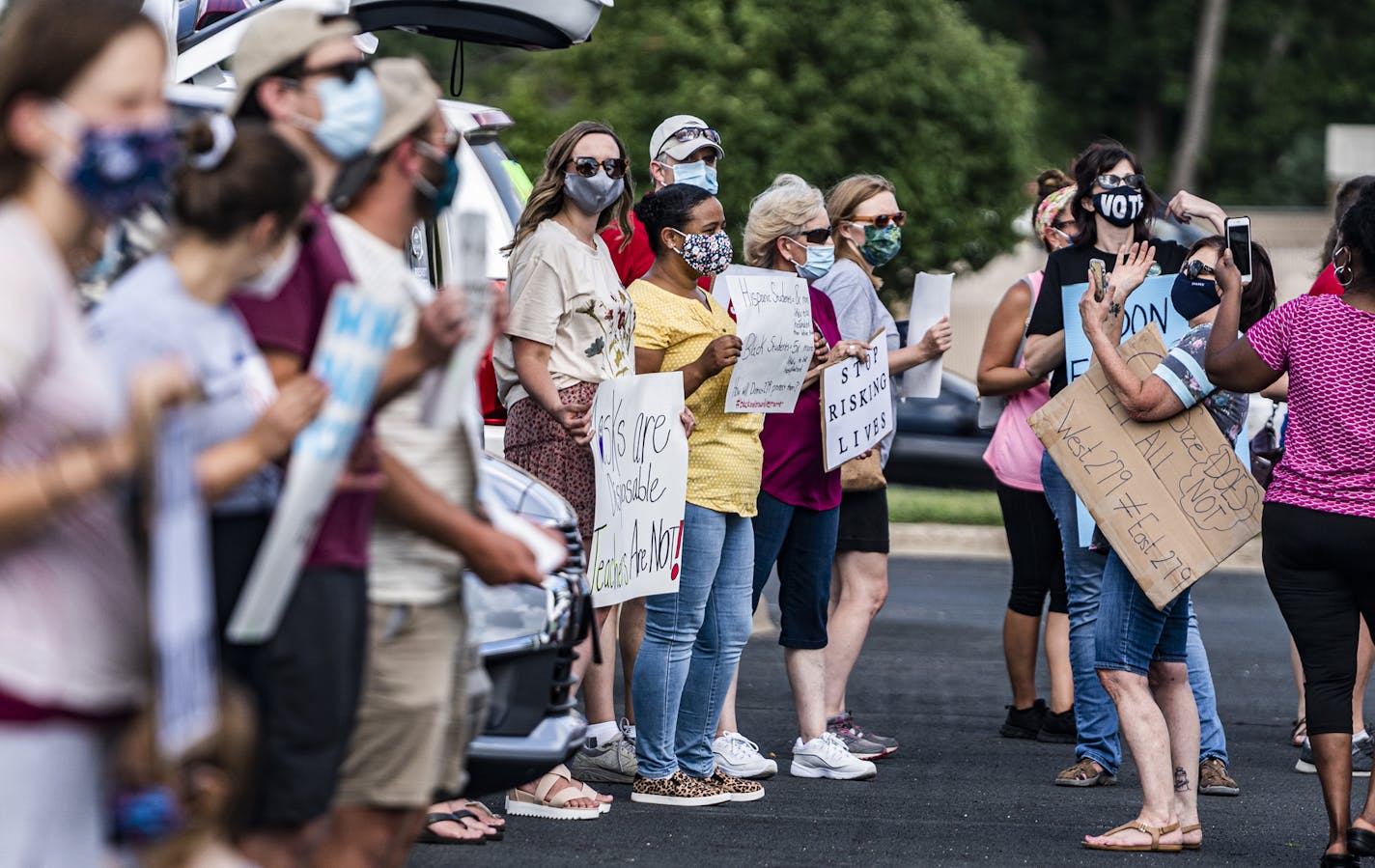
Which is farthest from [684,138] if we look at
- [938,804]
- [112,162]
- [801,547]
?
[112,162]

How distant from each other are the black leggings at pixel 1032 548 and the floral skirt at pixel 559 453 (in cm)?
226

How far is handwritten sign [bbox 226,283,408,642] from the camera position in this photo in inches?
120

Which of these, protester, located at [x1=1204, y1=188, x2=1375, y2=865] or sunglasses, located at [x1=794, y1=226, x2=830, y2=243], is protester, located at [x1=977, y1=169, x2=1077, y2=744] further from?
protester, located at [x1=1204, y1=188, x2=1375, y2=865]

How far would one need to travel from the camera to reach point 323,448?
3.07 m

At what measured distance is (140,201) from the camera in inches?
114

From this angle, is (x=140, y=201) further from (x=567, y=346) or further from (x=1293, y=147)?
(x=1293, y=147)

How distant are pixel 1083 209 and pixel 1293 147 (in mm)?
41787

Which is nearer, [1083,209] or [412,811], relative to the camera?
[412,811]

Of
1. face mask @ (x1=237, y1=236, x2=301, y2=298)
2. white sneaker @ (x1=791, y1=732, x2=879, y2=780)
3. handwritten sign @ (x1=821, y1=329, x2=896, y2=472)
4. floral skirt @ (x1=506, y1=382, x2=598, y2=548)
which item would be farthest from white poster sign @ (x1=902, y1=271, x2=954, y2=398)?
face mask @ (x1=237, y1=236, x2=301, y2=298)

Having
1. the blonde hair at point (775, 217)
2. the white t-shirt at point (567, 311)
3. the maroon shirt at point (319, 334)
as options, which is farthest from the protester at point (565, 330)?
the maroon shirt at point (319, 334)

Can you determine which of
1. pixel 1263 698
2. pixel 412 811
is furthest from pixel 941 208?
pixel 412 811

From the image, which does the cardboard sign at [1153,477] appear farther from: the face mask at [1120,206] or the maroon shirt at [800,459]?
the maroon shirt at [800,459]

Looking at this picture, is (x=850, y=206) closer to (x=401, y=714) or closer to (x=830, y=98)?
(x=401, y=714)

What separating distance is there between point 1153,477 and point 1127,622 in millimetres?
459
